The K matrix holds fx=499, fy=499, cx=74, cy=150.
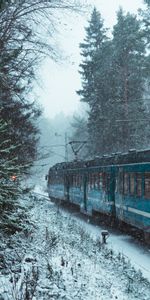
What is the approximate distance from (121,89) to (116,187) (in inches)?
877

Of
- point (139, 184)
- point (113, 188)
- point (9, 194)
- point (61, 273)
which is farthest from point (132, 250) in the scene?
point (9, 194)

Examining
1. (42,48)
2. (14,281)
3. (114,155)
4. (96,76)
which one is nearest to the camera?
(14,281)

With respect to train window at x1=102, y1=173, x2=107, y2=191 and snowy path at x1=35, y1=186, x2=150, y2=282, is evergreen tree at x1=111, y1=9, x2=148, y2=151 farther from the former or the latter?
snowy path at x1=35, y1=186, x2=150, y2=282

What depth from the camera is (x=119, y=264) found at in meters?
12.3

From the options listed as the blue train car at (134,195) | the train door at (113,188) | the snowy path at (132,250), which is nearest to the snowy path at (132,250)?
the snowy path at (132,250)

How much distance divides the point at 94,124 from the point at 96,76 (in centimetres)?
425

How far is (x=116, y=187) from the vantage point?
19.2 metres

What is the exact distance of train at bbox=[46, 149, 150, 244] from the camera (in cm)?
1526

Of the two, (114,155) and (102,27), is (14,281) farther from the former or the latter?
(102,27)

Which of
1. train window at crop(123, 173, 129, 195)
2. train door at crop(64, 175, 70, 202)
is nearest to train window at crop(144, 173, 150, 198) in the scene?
train window at crop(123, 173, 129, 195)

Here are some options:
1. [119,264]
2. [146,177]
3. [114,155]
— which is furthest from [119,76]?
[119,264]

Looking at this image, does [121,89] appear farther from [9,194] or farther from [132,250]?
[9,194]

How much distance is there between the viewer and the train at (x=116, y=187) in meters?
15.3

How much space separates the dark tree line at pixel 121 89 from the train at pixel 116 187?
922cm
